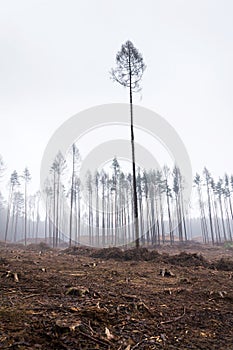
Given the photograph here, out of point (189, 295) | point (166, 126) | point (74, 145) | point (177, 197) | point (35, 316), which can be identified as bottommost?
point (189, 295)

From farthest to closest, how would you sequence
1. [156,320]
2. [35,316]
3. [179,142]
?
[179,142] < [156,320] < [35,316]

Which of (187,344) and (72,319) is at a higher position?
(72,319)

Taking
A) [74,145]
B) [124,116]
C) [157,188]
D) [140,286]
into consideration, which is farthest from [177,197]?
[140,286]

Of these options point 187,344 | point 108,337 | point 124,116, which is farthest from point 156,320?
point 124,116

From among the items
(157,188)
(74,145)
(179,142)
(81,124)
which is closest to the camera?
(179,142)

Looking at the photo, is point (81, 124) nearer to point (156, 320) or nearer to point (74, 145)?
point (74, 145)

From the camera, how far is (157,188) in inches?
1821

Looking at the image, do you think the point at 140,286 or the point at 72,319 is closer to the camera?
the point at 72,319

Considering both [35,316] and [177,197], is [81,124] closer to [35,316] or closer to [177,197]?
[35,316]

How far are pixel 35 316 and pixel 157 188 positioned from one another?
44.2 meters

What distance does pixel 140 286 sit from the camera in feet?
19.3

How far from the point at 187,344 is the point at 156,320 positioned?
77 centimetres

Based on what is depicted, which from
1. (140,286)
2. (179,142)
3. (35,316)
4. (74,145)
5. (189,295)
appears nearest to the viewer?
(35,316)

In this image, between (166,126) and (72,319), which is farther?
(166,126)
